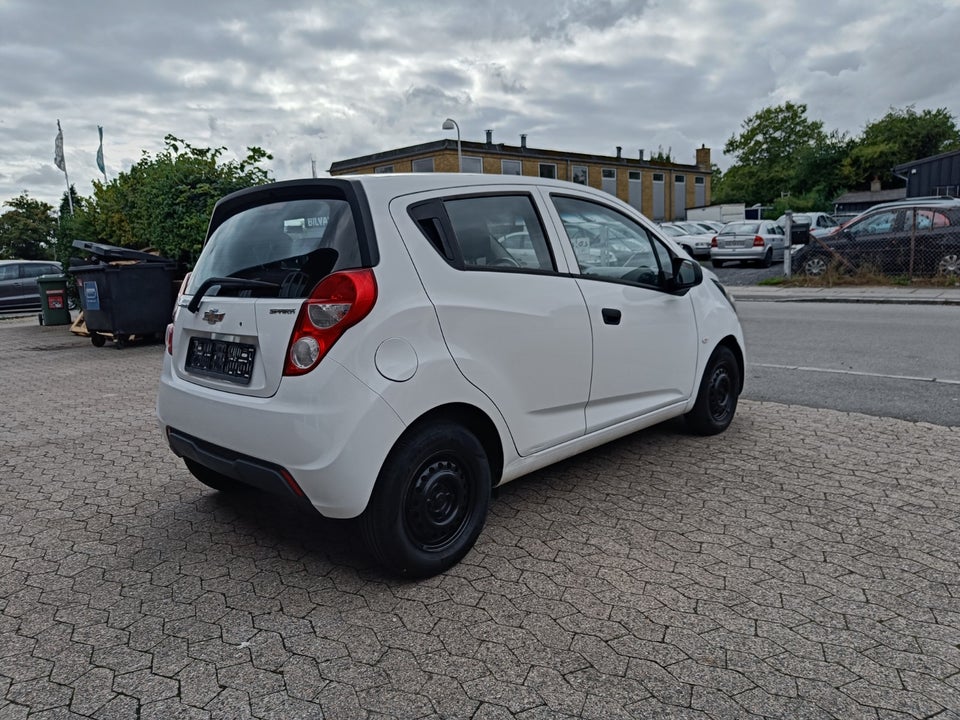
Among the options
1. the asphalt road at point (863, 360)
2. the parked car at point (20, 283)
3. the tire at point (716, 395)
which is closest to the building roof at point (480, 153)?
the parked car at point (20, 283)

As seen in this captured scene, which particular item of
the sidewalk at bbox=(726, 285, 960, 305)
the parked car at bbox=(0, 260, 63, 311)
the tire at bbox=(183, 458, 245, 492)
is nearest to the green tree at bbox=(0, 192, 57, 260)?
the parked car at bbox=(0, 260, 63, 311)

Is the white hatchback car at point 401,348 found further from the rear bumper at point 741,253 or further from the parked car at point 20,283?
the rear bumper at point 741,253

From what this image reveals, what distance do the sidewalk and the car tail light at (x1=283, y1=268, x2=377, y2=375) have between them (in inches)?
550

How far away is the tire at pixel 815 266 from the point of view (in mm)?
18078

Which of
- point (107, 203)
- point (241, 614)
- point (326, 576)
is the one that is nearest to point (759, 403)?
point (326, 576)

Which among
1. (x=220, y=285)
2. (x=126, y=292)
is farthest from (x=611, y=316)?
(x=126, y=292)

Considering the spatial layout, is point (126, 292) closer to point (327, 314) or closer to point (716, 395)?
point (716, 395)

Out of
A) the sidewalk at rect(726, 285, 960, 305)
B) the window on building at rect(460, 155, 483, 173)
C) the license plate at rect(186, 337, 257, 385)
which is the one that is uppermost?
the window on building at rect(460, 155, 483, 173)

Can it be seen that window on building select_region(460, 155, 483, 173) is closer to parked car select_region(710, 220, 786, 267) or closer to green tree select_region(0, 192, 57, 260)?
parked car select_region(710, 220, 786, 267)

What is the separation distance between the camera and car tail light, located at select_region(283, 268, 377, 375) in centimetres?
289

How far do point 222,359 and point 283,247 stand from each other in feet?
1.91

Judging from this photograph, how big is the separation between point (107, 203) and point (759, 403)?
13488 millimetres

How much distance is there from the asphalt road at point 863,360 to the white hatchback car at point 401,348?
10.6ft

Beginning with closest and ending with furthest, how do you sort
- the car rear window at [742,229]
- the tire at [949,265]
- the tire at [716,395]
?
1. the tire at [716,395]
2. the tire at [949,265]
3. the car rear window at [742,229]
